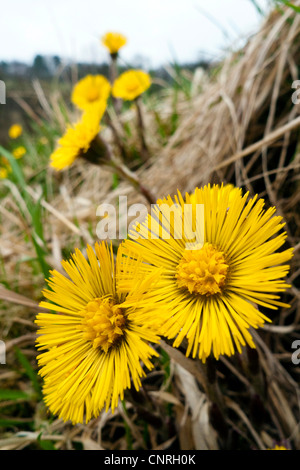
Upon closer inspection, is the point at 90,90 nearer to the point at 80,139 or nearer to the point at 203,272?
the point at 80,139

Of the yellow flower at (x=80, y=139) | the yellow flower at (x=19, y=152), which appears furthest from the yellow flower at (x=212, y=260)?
the yellow flower at (x=19, y=152)

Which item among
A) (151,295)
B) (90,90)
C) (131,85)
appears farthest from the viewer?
(90,90)

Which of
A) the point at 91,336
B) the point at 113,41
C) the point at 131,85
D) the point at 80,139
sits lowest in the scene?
the point at 91,336

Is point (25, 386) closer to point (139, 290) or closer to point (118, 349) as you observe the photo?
point (118, 349)

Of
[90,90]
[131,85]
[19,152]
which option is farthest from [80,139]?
[19,152]

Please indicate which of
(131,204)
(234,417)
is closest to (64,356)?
(234,417)

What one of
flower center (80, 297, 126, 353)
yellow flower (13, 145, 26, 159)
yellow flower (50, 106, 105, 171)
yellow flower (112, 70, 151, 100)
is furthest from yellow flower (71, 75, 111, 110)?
flower center (80, 297, 126, 353)

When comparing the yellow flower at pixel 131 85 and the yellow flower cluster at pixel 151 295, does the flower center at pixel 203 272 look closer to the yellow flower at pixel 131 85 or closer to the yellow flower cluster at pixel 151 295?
the yellow flower cluster at pixel 151 295

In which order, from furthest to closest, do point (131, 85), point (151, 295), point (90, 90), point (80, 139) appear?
1. point (90, 90)
2. point (131, 85)
3. point (80, 139)
4. point (151, 295)
